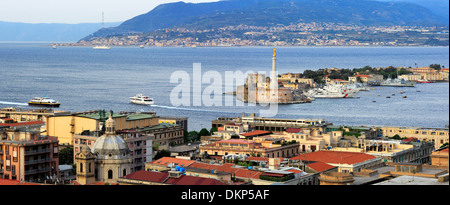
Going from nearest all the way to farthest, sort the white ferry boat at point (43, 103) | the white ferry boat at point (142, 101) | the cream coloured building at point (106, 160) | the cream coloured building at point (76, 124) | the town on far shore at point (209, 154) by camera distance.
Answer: the town on far shore at point (209, 154) → the cream coloured building at point (106, 160) → the cream coloured building at point (76, 124) → the white ferry boat at point (43, 103) → the white ferry boat at point (142, 101)

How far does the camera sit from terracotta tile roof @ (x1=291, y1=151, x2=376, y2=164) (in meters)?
20.7

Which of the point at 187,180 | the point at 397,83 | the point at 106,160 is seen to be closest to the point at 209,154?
the point at 106,160

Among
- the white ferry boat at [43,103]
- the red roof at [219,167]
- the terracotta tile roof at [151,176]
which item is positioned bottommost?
the red roof at [219,167]

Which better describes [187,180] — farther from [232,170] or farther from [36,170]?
[36,170]

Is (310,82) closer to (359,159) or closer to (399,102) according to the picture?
(399,102)

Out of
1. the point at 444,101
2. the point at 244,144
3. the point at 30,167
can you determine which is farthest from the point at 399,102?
the point at 30,167

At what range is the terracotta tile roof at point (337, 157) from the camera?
20737 mm

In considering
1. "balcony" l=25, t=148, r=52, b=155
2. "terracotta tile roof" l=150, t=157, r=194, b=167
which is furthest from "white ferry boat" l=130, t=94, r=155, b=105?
"balcony" l=25, t=148, r=52, b=155

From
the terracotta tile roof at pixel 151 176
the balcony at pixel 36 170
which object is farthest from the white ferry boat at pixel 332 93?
the terracotta tile roof at pixel 151 176

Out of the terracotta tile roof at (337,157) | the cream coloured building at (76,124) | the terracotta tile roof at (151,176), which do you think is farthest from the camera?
the cream coloured building at (76,124)

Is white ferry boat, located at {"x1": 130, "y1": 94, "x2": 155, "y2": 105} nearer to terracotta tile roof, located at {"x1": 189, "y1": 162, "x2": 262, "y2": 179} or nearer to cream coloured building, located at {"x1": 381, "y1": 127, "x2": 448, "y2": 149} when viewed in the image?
cream coloured building, located at {"x1": 381, "y1": 127, "x2": 448, "y2": 149}

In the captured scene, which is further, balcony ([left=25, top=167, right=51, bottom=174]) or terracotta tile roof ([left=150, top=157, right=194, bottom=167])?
Result: terracotta tile roof ([left=150, top=157, right=194, bottom=167])

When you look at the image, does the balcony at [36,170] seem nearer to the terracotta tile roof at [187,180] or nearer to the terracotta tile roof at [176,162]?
the terracotta tile roof at [176,162]

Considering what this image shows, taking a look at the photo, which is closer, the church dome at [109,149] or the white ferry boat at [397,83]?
the church dome at [109,149]
